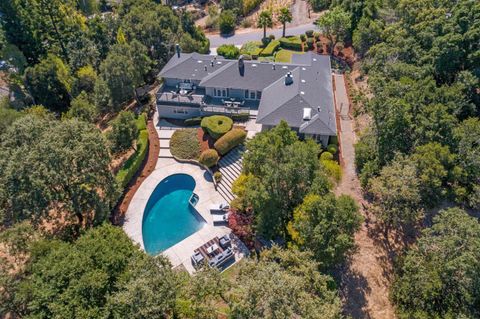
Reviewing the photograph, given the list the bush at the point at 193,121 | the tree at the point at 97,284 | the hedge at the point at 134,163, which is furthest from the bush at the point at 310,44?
the tree at the point at 97,284

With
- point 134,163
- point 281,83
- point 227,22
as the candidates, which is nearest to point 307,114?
point 281,83

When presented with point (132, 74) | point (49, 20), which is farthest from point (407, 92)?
point (49, 20)

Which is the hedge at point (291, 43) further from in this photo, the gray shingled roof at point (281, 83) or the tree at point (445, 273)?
the tree at point (445, 273)

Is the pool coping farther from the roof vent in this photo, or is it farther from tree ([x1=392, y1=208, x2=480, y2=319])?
tree ([x1=392, y1=208, x2=480, y2=319])

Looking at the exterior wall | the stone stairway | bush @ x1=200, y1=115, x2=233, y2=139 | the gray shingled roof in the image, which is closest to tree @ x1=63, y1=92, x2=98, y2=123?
the exterior wall

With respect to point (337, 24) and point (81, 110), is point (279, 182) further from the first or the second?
point (337, 24)

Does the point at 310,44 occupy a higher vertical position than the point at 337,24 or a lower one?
lower
